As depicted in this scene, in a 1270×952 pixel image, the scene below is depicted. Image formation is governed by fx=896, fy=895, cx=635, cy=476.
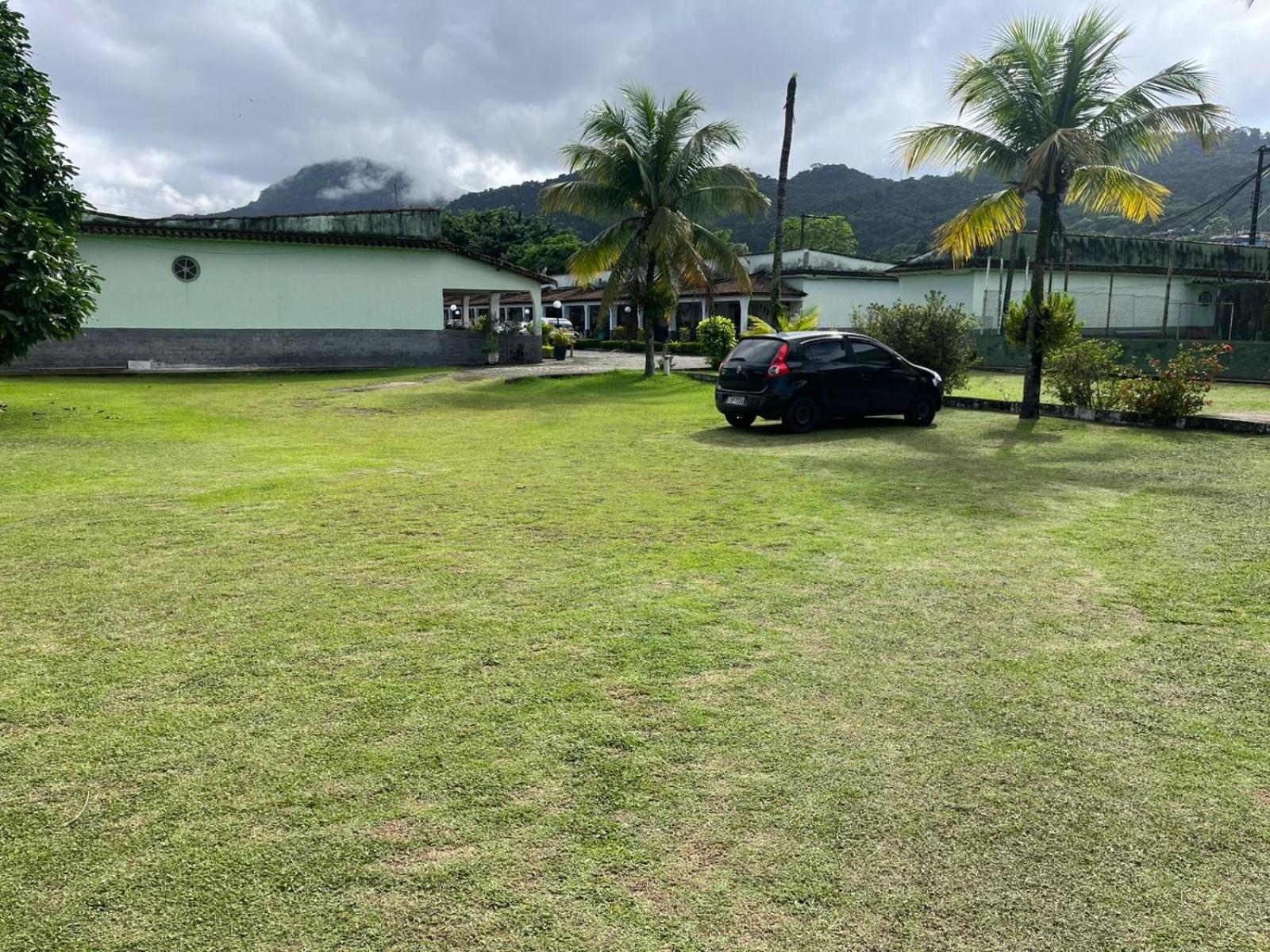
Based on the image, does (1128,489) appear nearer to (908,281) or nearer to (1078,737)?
(1078,737)

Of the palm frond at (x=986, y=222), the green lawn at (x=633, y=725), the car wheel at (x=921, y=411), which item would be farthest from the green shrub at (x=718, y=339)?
the green lawn at (x=633, y=725)

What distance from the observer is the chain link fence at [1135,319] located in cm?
2983

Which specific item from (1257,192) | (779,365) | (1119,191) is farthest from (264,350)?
(1257,192)

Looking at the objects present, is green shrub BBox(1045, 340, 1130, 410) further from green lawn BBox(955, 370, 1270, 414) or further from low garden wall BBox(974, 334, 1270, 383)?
low garden wall BBox(974, 334, 1270, 383)

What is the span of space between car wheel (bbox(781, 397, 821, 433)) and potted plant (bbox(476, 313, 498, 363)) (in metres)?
20.8

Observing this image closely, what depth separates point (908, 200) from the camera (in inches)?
3356

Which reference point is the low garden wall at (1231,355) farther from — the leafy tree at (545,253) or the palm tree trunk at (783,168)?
the leafy tree at (545,253)

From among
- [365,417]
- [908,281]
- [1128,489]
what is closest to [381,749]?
[1128,489]

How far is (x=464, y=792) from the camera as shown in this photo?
306 cm

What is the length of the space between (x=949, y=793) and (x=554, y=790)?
1.36m

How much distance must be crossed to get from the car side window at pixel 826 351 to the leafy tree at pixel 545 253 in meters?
54.0

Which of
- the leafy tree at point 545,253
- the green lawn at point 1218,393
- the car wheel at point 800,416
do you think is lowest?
the car wheel at point 800,416

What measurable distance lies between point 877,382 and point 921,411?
1037mm

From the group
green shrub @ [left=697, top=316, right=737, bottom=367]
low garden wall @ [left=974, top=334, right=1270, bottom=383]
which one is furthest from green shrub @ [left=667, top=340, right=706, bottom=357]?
low garden wall @ [left=974, top=334, right=1270, bottom=383]
